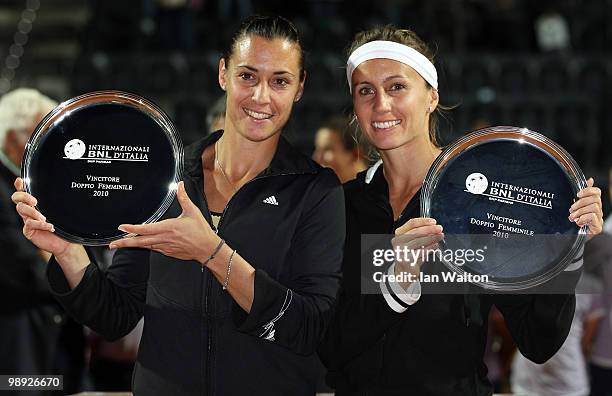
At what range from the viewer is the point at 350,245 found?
203cm

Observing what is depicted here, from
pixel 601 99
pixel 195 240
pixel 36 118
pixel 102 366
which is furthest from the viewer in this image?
pixel 601 99

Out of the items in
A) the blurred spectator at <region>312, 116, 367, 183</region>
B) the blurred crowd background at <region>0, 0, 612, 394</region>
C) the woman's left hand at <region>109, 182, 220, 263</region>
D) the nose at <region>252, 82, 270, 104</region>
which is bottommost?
the woman's left hand at <region>109, 182, 220, 263</region>

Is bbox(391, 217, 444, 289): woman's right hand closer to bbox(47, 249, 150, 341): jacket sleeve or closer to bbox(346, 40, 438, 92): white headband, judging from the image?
bbox(346, 40, 438, 92): white headband

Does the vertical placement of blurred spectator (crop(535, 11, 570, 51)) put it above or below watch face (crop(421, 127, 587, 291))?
above

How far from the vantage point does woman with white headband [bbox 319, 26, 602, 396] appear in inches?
74.2

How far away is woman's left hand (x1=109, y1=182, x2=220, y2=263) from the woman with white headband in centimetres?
41

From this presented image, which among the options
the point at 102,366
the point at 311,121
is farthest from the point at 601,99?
the point at 102,366

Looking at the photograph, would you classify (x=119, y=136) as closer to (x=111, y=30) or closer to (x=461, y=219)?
(x=461, y=219)

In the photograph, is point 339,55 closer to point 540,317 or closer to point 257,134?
point 257,134

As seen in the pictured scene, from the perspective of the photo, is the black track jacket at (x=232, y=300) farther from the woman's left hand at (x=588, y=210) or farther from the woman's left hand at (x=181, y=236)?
the woman's left hand at (x=588, y=210)

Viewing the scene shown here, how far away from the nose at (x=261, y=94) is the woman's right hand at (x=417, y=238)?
1.40 feet

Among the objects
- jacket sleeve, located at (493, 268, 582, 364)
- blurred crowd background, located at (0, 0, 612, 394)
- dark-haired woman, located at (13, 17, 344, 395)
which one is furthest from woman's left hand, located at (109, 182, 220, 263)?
blurred crowd background, located at (0, 0, 612, 394)

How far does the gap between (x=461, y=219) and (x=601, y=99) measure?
20.2 ft

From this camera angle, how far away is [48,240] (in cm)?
189
